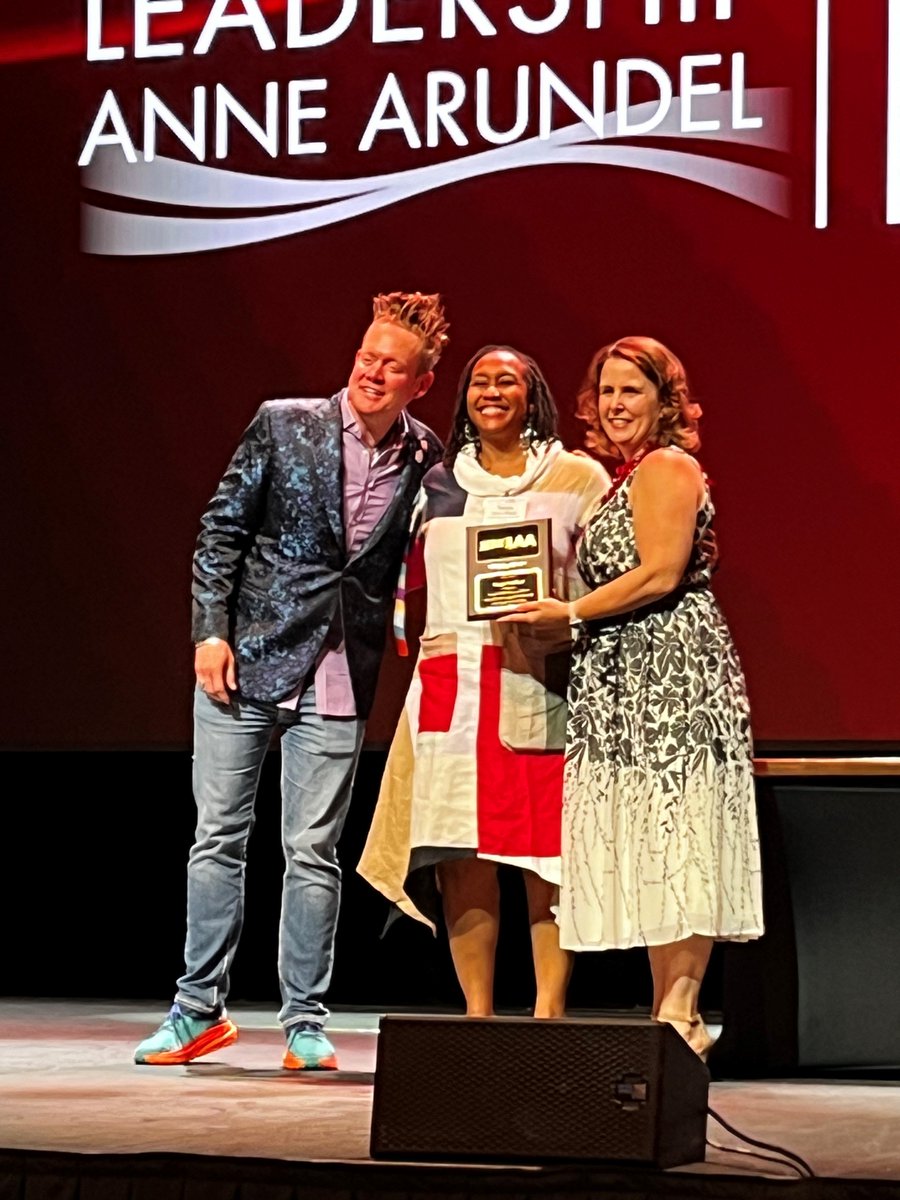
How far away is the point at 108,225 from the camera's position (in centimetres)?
562

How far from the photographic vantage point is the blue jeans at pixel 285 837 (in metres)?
4.15

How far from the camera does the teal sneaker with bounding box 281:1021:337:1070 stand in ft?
13.6

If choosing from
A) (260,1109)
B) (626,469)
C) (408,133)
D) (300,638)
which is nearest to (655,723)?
(626,469)

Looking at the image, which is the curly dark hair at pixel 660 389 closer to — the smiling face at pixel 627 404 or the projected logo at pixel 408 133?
the smiling face at pixel 627 404

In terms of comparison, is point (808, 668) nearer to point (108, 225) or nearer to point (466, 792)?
point (466, 792)

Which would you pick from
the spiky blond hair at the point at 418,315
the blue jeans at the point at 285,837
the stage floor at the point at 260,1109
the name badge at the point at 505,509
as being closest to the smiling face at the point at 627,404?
the name badge at the point at 505,509

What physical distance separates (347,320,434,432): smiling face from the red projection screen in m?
1.18

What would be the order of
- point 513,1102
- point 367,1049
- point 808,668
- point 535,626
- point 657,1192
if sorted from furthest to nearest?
1. point 808,668
2. point 367,1049
3. point 535,626
4. point 513,1102
5. point 657,1192

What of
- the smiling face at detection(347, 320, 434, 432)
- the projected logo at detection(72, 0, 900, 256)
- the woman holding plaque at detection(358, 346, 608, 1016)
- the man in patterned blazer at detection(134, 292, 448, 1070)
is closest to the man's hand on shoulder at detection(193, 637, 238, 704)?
the man in patterned blazer at detection(134, 292, 448, 1070)

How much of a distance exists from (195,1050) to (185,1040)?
3 cm

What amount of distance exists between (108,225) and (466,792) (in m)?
2.34

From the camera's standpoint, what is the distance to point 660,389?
3926 mm

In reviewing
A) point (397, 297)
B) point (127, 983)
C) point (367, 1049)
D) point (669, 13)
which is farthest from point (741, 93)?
point (127, 983)

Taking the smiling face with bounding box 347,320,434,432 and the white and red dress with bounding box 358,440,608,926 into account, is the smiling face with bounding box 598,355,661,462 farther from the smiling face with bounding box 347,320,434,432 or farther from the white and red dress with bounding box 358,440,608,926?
the smiling face with bounding box 347,320,434,432
